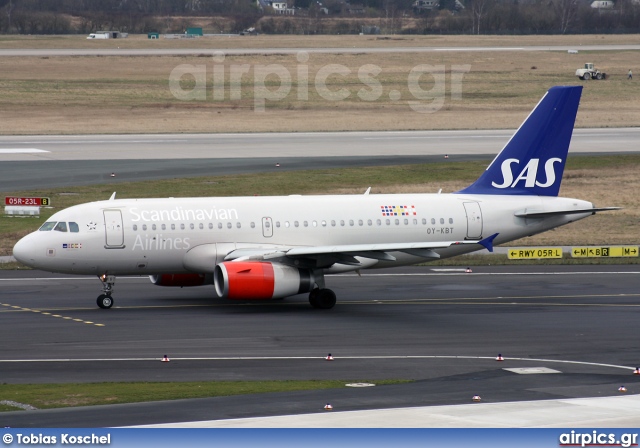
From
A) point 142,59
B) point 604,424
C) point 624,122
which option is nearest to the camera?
point 604,424

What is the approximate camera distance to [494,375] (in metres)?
30.6

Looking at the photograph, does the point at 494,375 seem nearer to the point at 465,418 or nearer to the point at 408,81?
the point at 465,418

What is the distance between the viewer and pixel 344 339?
1435 inches

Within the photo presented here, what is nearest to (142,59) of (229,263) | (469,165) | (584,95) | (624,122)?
(584,95)

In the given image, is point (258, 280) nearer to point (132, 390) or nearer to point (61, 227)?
point (61, 227)

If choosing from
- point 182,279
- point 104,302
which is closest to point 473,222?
point 182,279

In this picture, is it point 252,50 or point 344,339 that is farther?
point 252,50

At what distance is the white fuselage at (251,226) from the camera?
137ft

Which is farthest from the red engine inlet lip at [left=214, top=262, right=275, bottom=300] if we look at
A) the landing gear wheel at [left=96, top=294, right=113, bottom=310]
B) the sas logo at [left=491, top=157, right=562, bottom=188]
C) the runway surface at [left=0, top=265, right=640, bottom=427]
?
the sas logo at [left=491, top=157, right=562, bottom=188]

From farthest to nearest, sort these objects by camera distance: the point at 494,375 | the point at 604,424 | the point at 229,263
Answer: the point at 229,263 → the point at 494,375 → the point at 604,424

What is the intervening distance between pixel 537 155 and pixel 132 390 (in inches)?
944

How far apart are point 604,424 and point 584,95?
110 m

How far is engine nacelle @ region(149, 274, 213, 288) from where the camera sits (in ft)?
145

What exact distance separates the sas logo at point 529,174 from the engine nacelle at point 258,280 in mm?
10362
